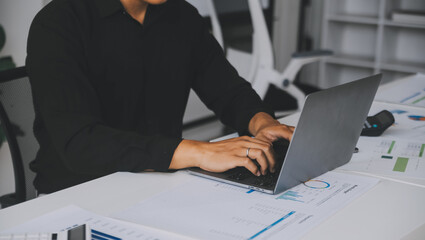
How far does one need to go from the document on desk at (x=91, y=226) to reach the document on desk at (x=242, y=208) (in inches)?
1.0

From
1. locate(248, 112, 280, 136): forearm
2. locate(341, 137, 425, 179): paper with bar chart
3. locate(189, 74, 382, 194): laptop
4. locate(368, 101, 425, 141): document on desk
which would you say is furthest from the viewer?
locate(368, 101, 425, 141): document on desk

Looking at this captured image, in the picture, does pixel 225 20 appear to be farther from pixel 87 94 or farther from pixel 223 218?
pixel 223 218

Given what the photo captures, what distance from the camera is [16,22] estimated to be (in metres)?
2.59

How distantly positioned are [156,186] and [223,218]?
0.23 metres

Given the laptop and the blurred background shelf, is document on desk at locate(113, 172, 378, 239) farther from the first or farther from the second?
the blurred background shelf

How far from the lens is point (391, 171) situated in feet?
4.33

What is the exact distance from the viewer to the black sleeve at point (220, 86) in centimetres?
169

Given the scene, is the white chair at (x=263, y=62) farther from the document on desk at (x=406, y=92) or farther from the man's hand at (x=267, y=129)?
the man's hand at (x=267, y=129)

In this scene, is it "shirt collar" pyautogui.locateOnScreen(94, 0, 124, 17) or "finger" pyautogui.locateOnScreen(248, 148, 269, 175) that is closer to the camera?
"finger" pyautogui.locateOnScreen(248, 148, 269, 175)

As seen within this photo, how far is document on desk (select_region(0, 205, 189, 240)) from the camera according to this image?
964 mm

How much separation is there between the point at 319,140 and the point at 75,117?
561 mm

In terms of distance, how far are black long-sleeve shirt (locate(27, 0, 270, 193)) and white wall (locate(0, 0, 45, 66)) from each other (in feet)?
3.81

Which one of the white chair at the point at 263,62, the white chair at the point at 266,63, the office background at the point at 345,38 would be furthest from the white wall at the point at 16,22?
the office background at the point at 345,38

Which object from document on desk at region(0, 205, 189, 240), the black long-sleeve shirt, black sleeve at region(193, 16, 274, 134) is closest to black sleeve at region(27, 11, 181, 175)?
the black long-sleeve shirt
